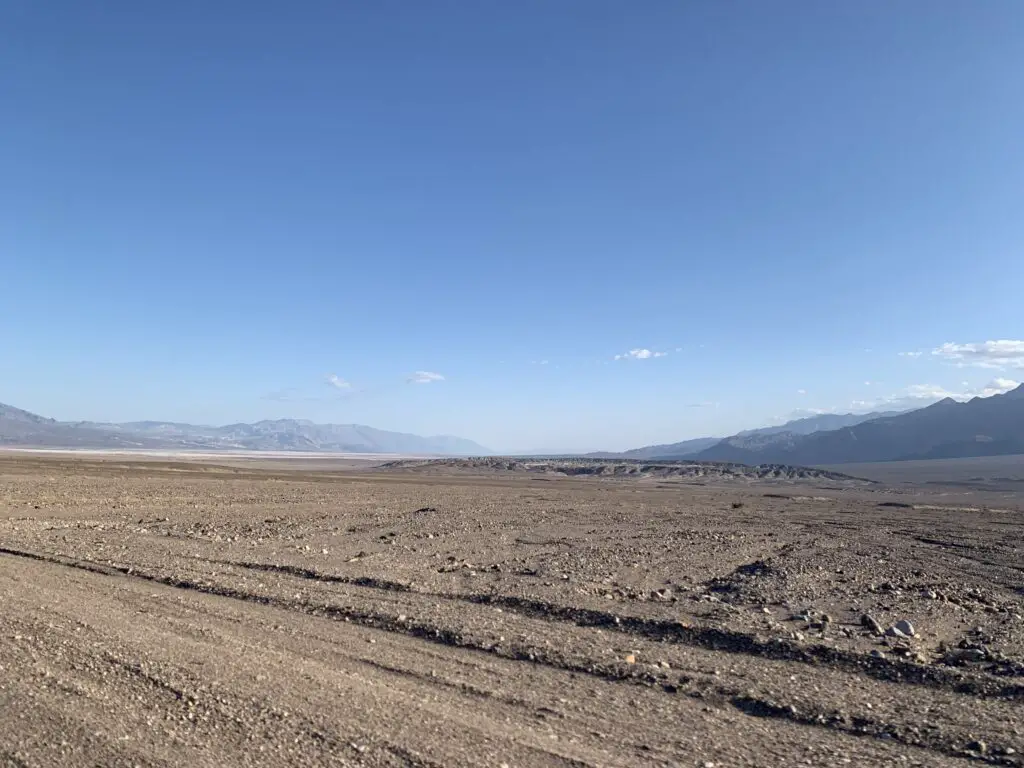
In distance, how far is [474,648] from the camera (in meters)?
8.69

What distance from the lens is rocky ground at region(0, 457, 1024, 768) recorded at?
5.90 meters

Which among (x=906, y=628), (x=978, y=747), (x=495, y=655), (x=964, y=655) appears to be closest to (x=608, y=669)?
(x=495, y=655)

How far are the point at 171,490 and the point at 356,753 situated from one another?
37.1 metres

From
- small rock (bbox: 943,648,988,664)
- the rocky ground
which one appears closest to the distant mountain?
the rocky ground

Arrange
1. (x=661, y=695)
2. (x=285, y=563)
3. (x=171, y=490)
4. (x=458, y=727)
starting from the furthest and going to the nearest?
(x=171, y=490) → (x=285, y=563) → (x=661, y=695) → (x=458, y=727)

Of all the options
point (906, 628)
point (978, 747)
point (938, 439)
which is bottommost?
point (906, 628)

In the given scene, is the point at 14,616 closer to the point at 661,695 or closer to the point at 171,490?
the point at 661,695

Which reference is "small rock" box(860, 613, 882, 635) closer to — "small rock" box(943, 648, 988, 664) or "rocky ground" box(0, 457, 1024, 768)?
"rocky ground" box(0, 457, 1024, 768)

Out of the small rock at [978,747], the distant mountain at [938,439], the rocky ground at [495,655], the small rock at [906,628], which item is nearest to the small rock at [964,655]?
the rocky ground at [495,655]

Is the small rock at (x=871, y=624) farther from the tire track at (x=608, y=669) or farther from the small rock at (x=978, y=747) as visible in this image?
the small rock at (x=978, y=747)

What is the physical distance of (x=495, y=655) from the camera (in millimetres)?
8430

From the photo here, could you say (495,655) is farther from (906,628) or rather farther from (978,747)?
(906,628)

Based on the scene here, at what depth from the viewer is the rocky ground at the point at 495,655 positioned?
590 centimetres

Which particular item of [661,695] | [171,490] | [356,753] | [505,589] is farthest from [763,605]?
[171,490]
